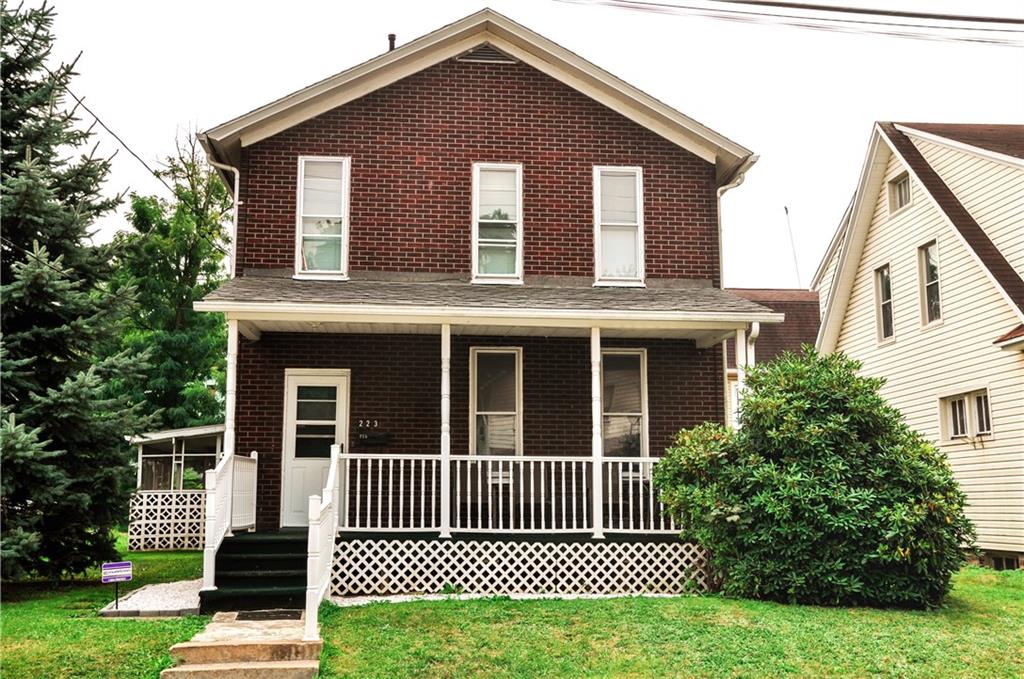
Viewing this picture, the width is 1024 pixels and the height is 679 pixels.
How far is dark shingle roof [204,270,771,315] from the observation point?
12.3m

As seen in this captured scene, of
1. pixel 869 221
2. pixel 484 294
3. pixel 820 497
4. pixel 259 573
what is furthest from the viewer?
pixel 869 221

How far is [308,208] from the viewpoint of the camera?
14.1m

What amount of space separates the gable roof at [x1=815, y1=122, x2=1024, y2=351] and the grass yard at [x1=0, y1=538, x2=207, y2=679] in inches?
514

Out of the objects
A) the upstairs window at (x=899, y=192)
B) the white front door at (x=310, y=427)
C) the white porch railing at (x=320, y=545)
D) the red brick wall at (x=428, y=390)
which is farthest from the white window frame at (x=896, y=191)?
the white porch railing at (x=320, y=545)

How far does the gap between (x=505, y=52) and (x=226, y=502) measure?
7.67m

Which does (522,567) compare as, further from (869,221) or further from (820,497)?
(869,221)

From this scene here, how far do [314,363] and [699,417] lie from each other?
18.1 feet

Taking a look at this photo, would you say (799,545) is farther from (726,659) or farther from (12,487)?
(12,487)

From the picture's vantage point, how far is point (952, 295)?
17516 millimetres

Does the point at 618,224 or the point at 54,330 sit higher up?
the point at 618,224

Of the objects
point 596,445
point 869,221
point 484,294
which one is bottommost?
point 596,445

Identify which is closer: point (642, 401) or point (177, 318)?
point (642, 401)

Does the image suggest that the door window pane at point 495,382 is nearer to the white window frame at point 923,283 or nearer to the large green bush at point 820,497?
the large green bush at point 820,497

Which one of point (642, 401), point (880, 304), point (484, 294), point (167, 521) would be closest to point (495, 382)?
point (484, 294)
